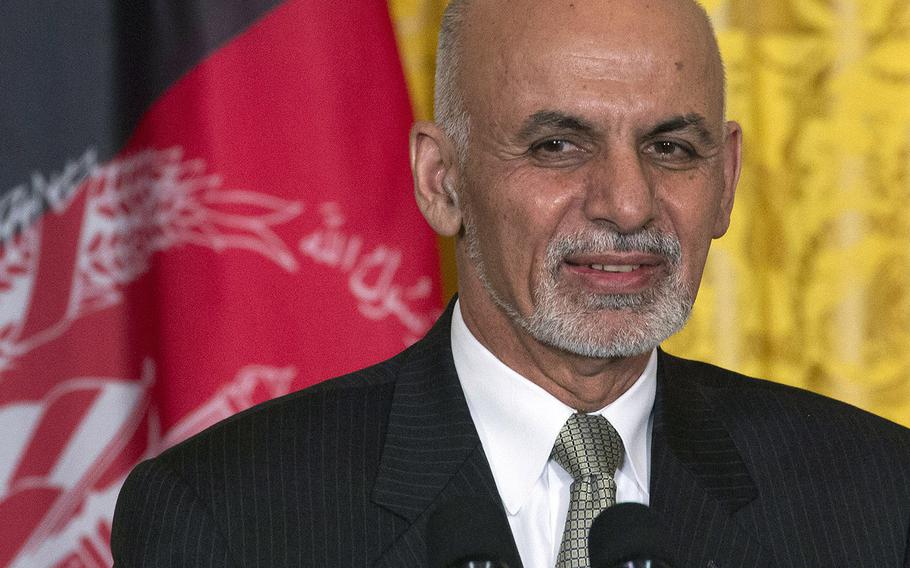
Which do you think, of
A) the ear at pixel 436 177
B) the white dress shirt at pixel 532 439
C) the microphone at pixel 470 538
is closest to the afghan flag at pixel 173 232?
the ear at pixel 436 177

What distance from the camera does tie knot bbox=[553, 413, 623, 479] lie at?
1.96 meters

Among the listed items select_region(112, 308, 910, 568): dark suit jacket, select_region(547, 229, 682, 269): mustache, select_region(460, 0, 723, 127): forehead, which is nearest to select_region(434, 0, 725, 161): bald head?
select_region(460, 0, 723, 127): forehead

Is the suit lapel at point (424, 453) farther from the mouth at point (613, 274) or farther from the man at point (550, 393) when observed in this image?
the mouth at point (613, 274)

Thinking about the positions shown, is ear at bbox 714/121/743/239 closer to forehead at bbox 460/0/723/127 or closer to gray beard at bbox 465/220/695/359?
forehead at bbox 460/0/723/127

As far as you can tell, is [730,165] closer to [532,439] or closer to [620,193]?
[620,193]

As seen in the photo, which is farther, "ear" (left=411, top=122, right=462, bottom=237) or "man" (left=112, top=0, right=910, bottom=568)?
"ear" (left=411, top=122, right=462, bottom=237)

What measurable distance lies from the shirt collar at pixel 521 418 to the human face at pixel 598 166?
0.30 feet

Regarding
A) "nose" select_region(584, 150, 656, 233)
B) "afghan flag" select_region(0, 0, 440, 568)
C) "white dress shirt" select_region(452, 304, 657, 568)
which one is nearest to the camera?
"nose" select_region(584, 150, 656, 233)

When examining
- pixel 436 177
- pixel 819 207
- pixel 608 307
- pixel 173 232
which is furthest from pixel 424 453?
pixel 819 207

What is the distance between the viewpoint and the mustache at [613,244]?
1.90 metres

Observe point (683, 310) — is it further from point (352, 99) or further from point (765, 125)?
point (765, 125)

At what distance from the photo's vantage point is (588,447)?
199 centimetres

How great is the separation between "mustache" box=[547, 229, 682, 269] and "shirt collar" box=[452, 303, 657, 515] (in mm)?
228

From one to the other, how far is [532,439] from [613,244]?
0.33 m
